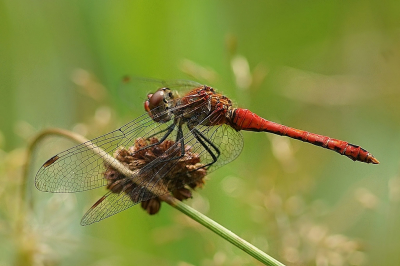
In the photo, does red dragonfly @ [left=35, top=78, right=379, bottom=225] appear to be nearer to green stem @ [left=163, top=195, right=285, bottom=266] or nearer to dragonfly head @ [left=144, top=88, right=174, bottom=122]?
dragonfly head @ [left=144, top=88, right=174, bottom=122]

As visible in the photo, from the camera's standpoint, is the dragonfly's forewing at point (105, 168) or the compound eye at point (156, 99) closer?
the dragonfly's forewing at point (105, 168)

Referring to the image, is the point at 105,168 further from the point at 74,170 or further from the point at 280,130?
the point at 280,130

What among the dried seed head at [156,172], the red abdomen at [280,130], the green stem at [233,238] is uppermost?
the red abdomen at [280,130]

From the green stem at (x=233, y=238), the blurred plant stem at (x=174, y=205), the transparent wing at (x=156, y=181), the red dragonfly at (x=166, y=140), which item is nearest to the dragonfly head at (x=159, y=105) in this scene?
the red dragonfly at (x=166, y=140)

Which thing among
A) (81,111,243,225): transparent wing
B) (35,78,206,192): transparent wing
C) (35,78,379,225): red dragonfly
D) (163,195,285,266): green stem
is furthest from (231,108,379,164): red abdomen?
(163,195,285,266): green stem

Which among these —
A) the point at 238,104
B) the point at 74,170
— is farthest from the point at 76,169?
the point at 238,104

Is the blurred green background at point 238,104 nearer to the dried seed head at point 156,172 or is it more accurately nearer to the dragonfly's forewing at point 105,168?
the dragonfly's forewing at point 105,168
